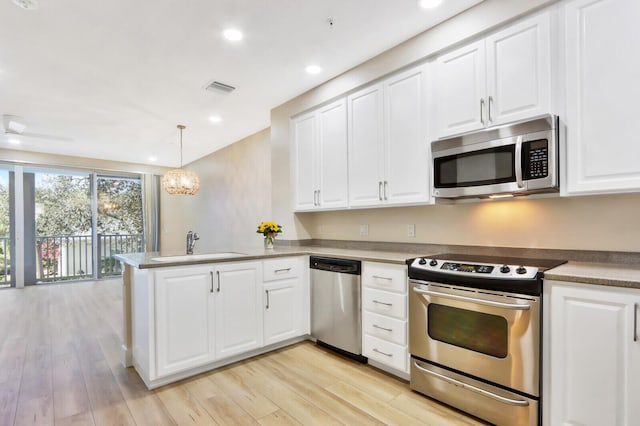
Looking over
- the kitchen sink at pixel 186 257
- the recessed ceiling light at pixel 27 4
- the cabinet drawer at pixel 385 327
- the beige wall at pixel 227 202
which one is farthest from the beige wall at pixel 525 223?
the recessed ceiling light at pixel 27 4

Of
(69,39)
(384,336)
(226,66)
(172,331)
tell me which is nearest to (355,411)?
(384,336)

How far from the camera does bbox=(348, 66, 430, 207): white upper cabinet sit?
2574mm

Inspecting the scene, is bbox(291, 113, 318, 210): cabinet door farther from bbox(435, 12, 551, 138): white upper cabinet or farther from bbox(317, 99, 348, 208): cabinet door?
bbox(435, 12, 551, 138): white upper cabinet

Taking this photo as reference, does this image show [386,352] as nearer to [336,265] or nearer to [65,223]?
[336,265]

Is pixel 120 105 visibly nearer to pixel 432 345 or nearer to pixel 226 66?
pixel 226 66

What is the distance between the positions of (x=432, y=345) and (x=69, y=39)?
11.8 ft

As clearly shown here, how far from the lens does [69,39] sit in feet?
8.36

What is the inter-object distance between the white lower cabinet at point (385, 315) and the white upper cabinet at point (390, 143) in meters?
0.63

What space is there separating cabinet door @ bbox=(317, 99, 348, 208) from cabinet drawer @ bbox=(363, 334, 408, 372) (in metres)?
1.30

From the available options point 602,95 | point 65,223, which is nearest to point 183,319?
point 602,95

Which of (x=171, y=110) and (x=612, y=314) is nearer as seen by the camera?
(x=612, y=314)

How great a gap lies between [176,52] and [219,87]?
0.73 m

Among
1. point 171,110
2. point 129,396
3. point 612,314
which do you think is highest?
point 171,110

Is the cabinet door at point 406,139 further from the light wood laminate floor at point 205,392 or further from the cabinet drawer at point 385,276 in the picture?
the light wood laminate floor at point 205,392
